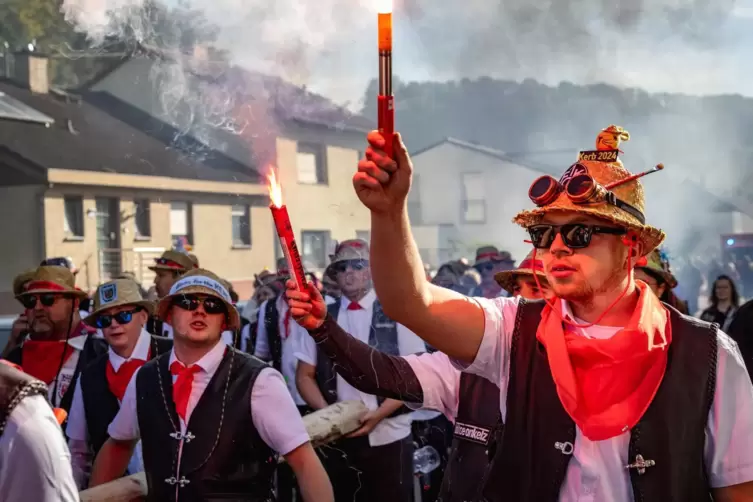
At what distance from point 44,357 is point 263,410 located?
7.52 ft

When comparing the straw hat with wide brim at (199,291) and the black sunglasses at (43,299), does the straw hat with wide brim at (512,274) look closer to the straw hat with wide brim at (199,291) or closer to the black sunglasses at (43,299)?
the straw hat with wide brim at (199,291)

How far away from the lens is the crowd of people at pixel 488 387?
7.52 ft

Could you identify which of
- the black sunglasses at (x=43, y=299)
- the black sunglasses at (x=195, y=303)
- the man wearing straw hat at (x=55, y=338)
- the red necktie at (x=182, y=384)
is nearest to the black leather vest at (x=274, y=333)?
the man wearing straw hat at (x=55, y=338)

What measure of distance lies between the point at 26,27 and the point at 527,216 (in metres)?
16.9

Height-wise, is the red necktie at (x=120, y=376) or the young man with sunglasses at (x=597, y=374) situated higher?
the young man with sunglasses at (x=597, y=374)

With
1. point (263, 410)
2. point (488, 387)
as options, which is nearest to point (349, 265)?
point (263, 410)

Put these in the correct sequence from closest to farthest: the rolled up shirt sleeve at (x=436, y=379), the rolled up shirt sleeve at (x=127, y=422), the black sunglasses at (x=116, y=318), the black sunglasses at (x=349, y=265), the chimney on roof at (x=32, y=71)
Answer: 1. the rolled up shirt sleeve at (x=436, y=379)
2. the rolled up shirt sleeve at (x=127, y=422)
3. the black sunglasses at (x=116, y=318)
4. the black sunglasses at (x=349, y=265)
5. the chimney on roof at (x=32, y=71)

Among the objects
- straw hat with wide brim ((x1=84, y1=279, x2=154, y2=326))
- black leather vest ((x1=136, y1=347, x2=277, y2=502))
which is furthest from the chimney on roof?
black leather vest ((x1=136, y1=347, x2=277, y2=502))

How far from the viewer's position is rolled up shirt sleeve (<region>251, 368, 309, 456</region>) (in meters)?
3.90

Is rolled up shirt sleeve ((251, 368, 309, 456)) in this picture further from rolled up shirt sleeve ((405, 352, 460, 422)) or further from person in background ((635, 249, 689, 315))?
person in background ((635, 249, 689, 315))

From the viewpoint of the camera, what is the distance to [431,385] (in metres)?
3.23

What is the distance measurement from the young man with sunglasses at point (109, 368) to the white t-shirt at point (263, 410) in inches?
22.4

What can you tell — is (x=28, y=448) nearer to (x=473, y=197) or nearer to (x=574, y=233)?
Answer: (x=574, y=233)

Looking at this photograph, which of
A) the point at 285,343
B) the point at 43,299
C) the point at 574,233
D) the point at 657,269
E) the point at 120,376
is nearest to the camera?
the point at 574,233
